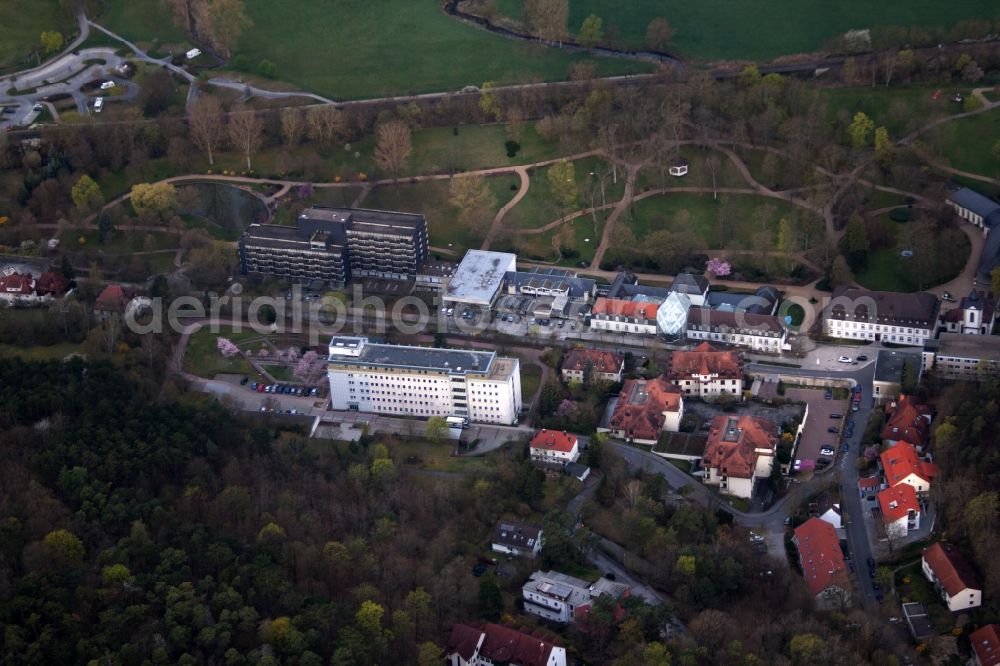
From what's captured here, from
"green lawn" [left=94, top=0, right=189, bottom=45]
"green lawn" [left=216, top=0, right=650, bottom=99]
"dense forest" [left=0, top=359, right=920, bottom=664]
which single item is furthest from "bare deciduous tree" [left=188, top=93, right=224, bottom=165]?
"dense forest" [left=0, top=359, right=920, bottom=664]

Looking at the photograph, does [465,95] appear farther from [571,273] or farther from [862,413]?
[862,413]

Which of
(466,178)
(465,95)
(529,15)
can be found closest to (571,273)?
(466,178)

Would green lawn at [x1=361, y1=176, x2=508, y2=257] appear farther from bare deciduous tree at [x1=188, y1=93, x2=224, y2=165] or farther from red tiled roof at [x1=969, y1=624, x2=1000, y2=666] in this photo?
red tiled roof at [x1=969, y1=624, x2=1000, y2=666]

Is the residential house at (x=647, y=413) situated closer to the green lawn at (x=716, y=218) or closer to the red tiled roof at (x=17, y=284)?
the green lawn at (x=716, y=218)

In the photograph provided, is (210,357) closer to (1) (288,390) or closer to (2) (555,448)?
(1) (288,390)

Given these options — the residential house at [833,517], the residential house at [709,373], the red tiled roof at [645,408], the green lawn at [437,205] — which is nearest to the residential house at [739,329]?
the residential house at [709,373]

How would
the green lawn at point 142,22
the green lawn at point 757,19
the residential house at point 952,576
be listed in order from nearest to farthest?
the residential house at point 952,576 < the green lawn at point 757,19 < the green lawn at point 142,22
